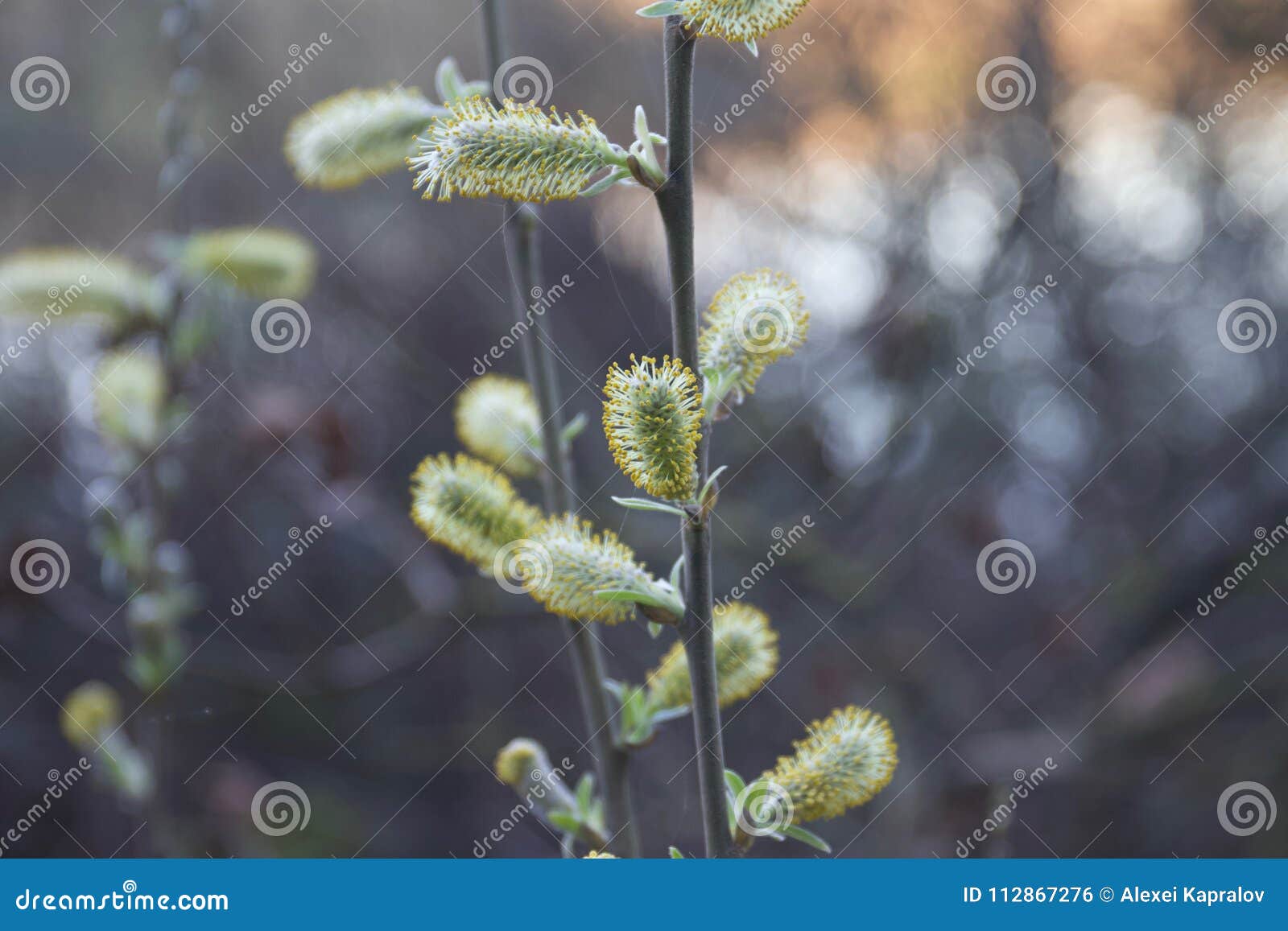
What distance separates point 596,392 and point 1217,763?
5.56ft

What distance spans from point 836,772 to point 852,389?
1621mm

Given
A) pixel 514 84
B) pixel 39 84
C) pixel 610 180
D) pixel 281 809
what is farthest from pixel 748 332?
pixel 39 84

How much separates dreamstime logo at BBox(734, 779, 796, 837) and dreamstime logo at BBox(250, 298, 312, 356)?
175cm

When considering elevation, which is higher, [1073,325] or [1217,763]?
[1073,325]

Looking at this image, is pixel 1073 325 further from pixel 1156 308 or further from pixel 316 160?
pixel 316 160

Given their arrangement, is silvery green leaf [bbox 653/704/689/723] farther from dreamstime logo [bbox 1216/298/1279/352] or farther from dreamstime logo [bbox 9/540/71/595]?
dreamstime logo [bbox 1216/298/1279/352]

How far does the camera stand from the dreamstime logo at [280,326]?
2139 millimetres

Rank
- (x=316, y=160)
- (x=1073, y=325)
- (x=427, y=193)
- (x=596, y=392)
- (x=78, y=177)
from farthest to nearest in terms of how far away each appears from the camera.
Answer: (x=78, y=177) → (x=1073, y=325) → (x=596, y=392) → (x=316, y=160) → (x=427, y=193)

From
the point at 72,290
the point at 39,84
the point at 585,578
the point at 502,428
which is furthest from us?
the point at 39,84

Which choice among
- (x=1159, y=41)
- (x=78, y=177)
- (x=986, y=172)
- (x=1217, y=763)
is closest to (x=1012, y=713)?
(x=1217, y=763)

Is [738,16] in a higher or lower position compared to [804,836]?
higher

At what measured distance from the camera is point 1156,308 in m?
2.31

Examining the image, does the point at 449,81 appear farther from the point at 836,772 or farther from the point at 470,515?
the point at 836,772
